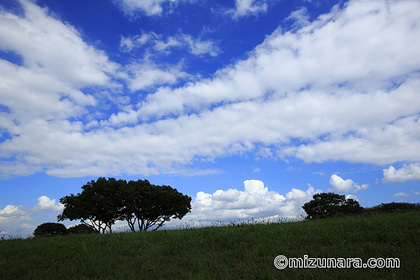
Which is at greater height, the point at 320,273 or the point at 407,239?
the point at 407,239

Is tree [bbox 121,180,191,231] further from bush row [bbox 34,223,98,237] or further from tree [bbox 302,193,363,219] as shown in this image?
tree [bbox 302,193,363,219]

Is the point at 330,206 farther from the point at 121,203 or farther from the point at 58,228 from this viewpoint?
the point at 58,228

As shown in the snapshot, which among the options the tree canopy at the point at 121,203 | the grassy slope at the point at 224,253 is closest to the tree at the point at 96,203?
the tree canopy at the point at 121,203

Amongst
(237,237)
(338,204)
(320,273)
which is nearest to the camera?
(320,273)

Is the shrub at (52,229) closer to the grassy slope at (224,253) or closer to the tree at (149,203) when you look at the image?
the tree at (149,203)

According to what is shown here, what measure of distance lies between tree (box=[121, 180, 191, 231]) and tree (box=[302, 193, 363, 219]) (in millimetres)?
18309

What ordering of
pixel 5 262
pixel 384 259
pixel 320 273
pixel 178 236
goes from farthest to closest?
pixel 178 236 < pixel 5 262 < pixel 384 259 < pixel 320 273

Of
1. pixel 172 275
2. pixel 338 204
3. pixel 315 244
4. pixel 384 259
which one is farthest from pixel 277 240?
pixel 338 204

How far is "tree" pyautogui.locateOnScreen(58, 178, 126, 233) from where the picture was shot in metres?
33.8

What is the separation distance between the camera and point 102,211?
34.6 meters

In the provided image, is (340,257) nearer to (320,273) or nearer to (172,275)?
(320,273)

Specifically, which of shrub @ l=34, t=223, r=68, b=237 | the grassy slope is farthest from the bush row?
the grassy slope

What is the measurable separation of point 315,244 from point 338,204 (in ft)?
77.3

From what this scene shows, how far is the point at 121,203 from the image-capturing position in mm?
34531
